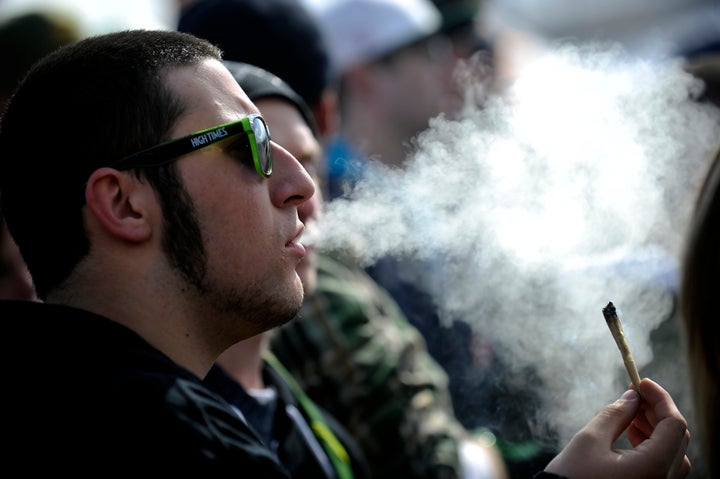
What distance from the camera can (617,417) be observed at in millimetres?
2041

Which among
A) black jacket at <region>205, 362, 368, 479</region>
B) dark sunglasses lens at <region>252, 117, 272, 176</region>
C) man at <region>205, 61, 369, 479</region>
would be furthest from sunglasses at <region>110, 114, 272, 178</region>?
black jacket at <region>205, 362, 368, 479</region>

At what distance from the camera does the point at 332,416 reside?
11.7 feet

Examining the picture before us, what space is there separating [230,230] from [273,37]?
1.88m

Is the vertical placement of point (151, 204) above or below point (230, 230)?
above

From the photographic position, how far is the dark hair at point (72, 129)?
204 centimetres

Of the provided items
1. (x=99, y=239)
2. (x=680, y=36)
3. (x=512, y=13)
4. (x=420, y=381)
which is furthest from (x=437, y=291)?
(x=680, y=36)

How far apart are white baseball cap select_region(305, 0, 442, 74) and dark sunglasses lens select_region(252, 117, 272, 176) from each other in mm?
2942

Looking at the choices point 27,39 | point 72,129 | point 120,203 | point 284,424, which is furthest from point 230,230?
point 27,39

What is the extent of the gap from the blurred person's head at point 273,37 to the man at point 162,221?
151 cm

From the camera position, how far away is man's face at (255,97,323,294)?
3113 mm

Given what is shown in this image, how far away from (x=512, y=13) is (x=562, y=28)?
178 inches

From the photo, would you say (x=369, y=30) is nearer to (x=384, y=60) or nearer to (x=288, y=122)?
(x=384, y=60)

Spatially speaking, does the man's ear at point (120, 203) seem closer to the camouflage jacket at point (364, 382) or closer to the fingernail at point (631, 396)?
the fingernail at point (631, 396)

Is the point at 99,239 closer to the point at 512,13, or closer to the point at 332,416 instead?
the point at 332,416
